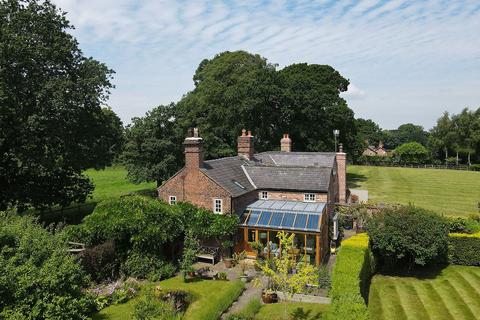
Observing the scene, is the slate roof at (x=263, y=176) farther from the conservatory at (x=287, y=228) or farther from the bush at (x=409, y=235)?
the bush at (x=409, y=235)

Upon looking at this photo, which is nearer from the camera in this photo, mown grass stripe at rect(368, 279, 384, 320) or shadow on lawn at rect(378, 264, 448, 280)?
mown grass stripe at rect(368, 279, 384, 320)

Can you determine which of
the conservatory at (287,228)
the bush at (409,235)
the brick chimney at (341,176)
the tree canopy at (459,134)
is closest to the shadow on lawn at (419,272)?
the bush at (409,235)

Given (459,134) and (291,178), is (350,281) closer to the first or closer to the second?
(291,178)

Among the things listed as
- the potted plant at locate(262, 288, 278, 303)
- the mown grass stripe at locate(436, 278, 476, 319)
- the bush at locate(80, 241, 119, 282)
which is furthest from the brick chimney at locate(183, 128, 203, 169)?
the mown grass stripe at locate(436, 278, 476, 319)

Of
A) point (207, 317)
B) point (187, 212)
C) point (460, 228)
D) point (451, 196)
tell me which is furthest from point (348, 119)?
point (207, 317)

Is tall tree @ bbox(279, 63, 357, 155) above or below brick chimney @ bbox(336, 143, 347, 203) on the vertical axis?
above

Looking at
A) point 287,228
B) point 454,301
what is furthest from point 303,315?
point 454,301

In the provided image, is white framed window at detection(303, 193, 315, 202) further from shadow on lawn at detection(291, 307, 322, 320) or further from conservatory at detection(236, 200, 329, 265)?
shadow on lawn at detection(291, 307, 322, 320)
